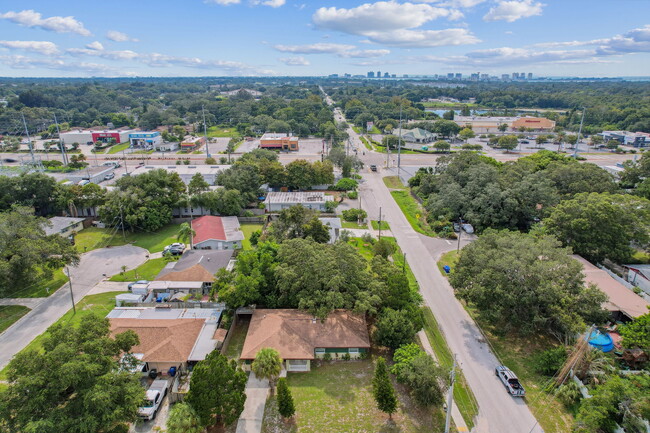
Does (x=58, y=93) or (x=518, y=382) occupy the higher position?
(x=58, y=93)

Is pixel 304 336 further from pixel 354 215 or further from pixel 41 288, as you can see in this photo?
pixel 354 215

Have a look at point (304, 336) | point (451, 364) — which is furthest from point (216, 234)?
point (451, 364)

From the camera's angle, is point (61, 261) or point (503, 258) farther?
point (61, 261)

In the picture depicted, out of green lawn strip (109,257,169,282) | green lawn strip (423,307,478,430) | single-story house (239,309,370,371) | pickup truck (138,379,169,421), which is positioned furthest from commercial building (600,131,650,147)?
pickup truck (138,379,169,421)

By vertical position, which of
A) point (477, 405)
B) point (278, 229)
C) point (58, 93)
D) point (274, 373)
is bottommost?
point (477, 405)

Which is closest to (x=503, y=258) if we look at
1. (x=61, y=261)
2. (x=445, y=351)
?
(x=445, y=351)

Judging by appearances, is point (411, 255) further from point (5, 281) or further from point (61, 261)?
point (5, 281)

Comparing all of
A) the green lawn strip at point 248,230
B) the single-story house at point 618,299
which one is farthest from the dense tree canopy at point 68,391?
the single-story house at point 618,299
